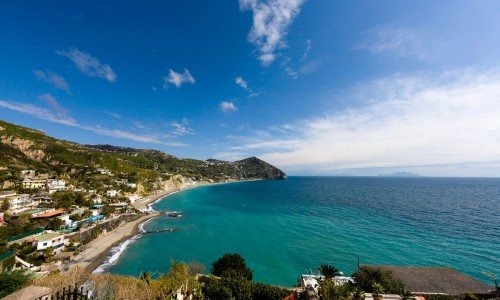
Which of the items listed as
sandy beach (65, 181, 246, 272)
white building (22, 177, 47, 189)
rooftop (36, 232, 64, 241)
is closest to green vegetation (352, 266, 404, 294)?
sandy beach (65, 181, 246, 272)

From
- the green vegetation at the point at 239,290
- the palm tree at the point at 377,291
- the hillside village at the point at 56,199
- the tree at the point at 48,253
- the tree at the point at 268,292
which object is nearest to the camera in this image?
the palm tree at the point at 377,291

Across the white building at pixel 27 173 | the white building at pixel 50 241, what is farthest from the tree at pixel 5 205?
the white building at pixel 27 173

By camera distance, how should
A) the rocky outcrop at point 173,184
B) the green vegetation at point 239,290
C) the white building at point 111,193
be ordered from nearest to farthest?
1. the green vegetation at point 239,290
2. the white building at point 111,193
3. the rocky outcrop at point 173,184

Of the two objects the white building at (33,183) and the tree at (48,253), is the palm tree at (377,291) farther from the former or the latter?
the white building at (33,183)

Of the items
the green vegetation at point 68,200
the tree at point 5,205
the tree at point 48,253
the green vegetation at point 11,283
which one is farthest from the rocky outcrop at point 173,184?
the green vegetation at point 11,283

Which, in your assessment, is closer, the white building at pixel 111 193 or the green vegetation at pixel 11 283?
the green vegetation at pixel 11 283

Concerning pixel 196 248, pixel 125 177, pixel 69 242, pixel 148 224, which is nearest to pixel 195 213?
pixel 148 224

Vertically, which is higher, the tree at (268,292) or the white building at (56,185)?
the white building at (56,185)

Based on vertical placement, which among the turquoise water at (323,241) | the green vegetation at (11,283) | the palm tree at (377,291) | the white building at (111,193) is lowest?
the turquoise water at (323,241)
